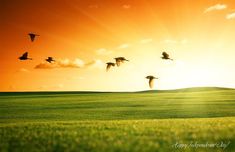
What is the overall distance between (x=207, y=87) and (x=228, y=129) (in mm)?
78319

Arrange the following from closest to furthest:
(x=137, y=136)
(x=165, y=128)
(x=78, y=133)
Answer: (x=137, y=136) → (x=78, y=133) → (x=165, y=128)

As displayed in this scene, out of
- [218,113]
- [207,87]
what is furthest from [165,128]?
[207,87]

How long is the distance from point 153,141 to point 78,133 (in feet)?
12.3

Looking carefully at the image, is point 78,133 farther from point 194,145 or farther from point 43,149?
point 194,145

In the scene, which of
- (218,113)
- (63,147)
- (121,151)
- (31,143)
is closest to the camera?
(121,151)

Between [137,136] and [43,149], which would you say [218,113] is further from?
[43,149]

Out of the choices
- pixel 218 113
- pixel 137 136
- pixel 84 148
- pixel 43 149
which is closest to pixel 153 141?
pixel 137 136

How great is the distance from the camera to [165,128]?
55.0ft

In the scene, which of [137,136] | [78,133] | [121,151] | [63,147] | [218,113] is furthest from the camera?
[218,113]

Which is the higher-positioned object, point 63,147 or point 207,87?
point 207,87

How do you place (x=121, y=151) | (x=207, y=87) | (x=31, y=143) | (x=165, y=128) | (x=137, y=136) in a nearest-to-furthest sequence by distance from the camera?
(x=121, y=151) → (x=31, y=143) → (x=137, y=136) → (x=165, y=128) → (x=207, y=87)

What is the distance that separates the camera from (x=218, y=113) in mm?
35406

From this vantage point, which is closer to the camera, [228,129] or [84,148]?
[84,148]

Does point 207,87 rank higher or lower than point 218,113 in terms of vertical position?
higher
